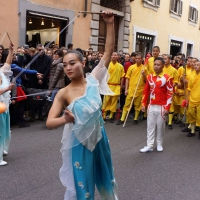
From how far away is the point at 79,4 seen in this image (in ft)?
41.4

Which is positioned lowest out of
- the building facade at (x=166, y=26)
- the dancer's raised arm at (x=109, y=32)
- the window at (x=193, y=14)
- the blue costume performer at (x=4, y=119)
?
the blue costume performer at (x=4, y=119)

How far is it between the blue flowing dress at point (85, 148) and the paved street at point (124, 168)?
1036mm

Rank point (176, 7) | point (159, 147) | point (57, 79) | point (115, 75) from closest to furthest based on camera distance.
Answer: point (159, 147), point (57, 79), point (115, 75), point (176, 7)

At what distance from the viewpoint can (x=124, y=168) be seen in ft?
15.5

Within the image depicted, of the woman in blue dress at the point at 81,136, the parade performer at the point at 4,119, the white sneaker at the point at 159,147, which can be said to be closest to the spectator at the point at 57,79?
the parade performer at the point at 4,119

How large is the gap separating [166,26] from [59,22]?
8806mm

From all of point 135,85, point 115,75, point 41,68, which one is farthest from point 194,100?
point 41,68

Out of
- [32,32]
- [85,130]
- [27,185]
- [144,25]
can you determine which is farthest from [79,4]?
[85,130]

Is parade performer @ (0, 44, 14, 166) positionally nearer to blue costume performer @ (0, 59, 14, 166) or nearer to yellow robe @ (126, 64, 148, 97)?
blue costume performer @ (0, 59, 14, 166)

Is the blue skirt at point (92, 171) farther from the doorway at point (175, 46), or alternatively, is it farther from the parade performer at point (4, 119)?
the doorway at point (175, 46)

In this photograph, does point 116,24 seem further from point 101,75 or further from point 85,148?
point 85,148

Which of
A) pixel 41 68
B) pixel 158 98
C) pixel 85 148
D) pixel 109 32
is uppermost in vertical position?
pixel 109 32

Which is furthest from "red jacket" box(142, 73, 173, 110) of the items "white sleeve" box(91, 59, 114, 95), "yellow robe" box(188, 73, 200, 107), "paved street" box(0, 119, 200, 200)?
"white sleeve" box(91, 59, 114, 95)

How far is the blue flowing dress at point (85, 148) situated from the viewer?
259 cm
